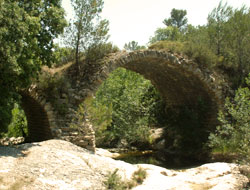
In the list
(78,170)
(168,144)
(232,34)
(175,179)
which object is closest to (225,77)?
(232,34)

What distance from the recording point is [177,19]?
133 feet

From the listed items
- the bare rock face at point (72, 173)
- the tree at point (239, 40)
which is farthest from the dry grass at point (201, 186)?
the tree at point (239, 40)

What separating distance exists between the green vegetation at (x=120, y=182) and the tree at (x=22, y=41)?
2.83 meters

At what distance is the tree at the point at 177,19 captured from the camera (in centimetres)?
3996

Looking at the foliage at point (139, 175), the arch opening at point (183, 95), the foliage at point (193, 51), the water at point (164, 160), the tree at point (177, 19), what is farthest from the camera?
the tree at point (177, 19)

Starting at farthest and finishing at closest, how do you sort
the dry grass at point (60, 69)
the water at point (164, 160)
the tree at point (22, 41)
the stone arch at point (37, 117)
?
the water at point (164, 160) → the dry grass at point (60, 69) → the stone arch at point (37, 117) → the tree at point (22, 41)

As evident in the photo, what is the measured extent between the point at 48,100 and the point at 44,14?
276 centimetres

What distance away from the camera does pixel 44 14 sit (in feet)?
21.5

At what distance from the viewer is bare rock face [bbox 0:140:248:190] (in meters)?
4.96

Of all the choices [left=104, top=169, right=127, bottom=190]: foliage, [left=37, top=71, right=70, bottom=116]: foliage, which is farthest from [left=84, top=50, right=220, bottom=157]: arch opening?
[left=104, top=169, right=127, bottom=190]: foliage

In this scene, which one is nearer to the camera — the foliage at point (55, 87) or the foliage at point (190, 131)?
the foliage at point (55, 87)

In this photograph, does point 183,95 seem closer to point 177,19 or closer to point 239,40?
point 239,40

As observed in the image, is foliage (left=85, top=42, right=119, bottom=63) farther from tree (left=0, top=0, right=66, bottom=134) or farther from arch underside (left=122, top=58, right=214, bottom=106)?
tree (left=0, top=0, right=66, bottom=134)

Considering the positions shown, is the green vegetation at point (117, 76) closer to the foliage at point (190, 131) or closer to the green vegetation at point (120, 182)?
the foliage at point (190, 131)
